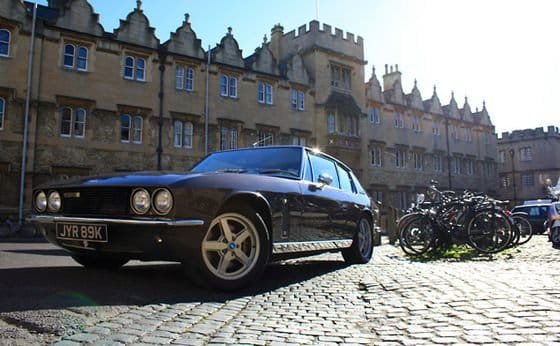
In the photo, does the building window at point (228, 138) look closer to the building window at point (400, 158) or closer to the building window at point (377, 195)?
the building window at point (377, 195)

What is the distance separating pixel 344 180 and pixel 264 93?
21805mm

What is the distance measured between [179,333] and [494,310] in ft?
7.41

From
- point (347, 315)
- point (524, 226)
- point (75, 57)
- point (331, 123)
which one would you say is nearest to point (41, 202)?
point (347, 315)

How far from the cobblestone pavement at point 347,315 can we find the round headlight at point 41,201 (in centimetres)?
121

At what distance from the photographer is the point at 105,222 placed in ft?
12.0

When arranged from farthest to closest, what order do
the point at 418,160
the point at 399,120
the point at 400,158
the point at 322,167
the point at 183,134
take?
1. the point at 418,160
2. the point at 399,120
3. the point at 400,158
4. the point at 183,134
5. the point at 322,167

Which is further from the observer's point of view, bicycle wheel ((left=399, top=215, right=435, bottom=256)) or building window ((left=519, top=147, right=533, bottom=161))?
building window ((left=519, top=147, right=533, bottom=161))

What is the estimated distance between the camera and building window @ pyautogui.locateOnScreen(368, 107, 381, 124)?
3491 cm

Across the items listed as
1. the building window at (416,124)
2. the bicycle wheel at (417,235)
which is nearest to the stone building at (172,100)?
the building window at (416,124)

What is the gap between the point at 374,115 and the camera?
1389 inches

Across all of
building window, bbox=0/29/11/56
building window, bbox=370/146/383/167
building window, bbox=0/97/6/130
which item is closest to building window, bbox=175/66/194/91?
building window, bbox=0/29/11/56

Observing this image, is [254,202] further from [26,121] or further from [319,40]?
[319,40]

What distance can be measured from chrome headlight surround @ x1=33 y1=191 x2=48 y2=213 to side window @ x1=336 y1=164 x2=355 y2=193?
3.77 metres

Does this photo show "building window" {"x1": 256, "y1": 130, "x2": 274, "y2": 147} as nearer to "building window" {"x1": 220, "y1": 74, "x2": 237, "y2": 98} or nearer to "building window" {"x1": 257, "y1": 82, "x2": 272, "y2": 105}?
"building window" {"x1": 257, "y1": 82, "x2": 272, "y2": 105}
